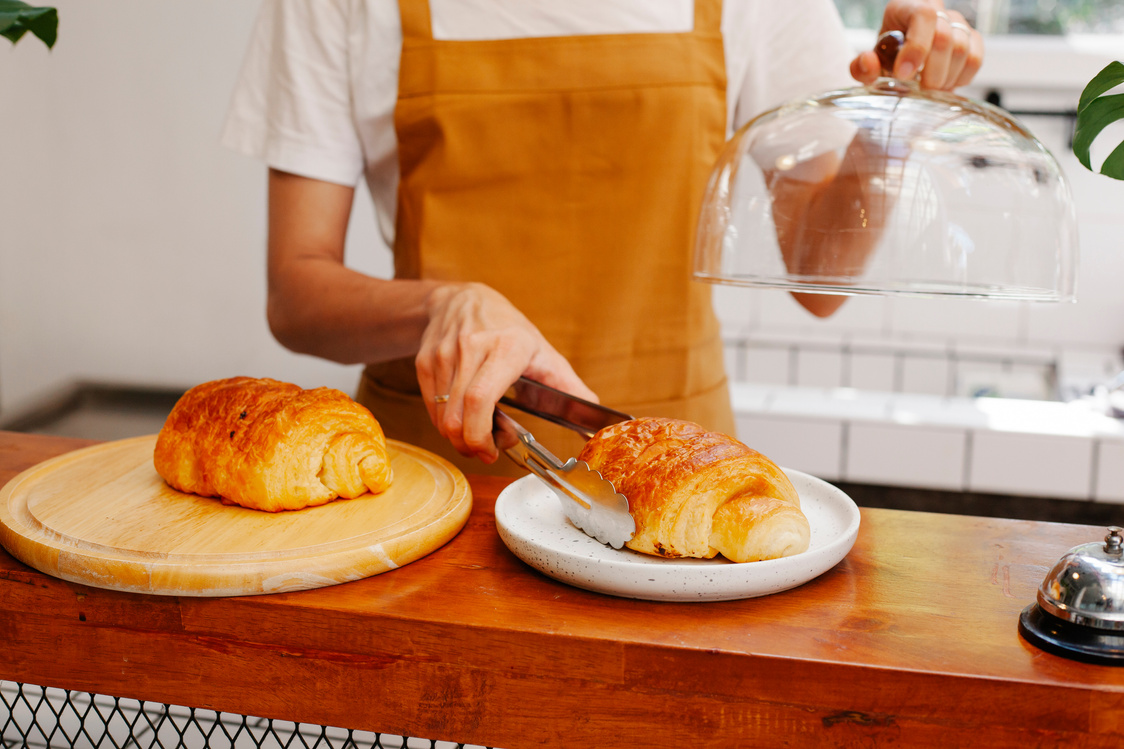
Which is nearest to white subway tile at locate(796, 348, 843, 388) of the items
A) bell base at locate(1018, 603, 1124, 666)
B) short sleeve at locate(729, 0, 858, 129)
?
short sleeve at locate(729, 0, 858, 129)

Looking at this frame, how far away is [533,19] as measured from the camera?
3.91 ft

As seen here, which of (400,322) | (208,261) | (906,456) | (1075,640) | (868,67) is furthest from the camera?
(208,261)

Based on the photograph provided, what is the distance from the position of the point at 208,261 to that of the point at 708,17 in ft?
5.84

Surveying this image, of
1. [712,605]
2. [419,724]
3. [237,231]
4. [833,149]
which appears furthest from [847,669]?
[237,231]

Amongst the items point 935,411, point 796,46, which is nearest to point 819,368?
point 935,411

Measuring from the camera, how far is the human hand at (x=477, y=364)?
2.67 ft

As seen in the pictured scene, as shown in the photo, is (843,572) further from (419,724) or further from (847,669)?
(419,724)

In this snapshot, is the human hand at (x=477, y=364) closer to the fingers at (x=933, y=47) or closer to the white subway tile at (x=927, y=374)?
the fingers at (x=933, y=47)

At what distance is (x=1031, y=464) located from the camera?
79.8 inches

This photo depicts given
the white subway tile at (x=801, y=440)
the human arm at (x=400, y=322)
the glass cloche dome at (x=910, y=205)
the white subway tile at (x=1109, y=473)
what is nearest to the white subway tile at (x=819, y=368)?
the white subway tile at (x=801, y=440)

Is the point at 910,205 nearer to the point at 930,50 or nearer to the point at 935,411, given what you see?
the point at 930,50

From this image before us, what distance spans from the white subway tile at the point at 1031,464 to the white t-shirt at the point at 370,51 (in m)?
1.11

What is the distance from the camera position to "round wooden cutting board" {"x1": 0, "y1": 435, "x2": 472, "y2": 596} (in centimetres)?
61

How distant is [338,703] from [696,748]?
23 centimetres
